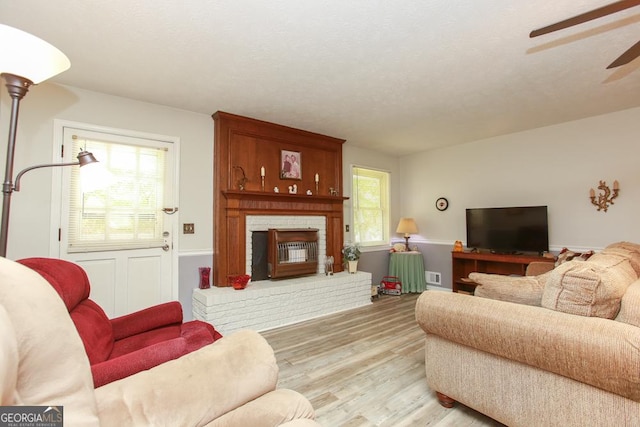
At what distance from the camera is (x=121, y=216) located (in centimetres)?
298

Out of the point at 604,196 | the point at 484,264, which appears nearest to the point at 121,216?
the point at 484,264

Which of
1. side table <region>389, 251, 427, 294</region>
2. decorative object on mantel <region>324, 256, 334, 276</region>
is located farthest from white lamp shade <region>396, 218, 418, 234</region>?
decorative object on mantel <region>324, 256, 334, 276</region>

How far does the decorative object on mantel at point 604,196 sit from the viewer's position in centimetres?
344

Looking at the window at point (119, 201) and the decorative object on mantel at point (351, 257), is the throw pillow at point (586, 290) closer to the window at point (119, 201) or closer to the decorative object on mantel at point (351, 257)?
the decorative object on mantel at point (351, 257)

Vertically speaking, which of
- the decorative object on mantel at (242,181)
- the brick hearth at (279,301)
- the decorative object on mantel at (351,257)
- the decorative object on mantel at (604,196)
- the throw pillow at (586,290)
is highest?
the decorative object on mantel at (242,181)

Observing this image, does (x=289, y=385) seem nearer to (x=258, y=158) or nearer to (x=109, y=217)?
(x=109, y=217)

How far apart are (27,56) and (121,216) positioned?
190 centimetres

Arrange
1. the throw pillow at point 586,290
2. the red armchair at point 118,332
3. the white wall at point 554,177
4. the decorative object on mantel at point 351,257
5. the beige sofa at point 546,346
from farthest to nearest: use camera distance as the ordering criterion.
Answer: the decorative object on mantel at point 351,257
the white wall at point 554,177
the throw pillow at point 586,290
the beige sofa at point 546,346
the red armchair at point 118,332

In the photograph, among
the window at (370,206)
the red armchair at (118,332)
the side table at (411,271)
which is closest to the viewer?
the red armchair at (118,332)

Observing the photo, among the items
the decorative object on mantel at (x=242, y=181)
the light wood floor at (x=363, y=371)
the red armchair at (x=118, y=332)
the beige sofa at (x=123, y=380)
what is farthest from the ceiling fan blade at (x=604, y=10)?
the decorative object on mantel at (x=242, y=181)

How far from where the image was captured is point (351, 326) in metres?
3.34

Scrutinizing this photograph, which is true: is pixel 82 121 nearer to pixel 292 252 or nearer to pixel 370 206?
pixel 292 252

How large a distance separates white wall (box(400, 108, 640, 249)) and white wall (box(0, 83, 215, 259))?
3.79 m

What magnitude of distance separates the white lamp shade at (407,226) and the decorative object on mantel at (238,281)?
2.91 m
